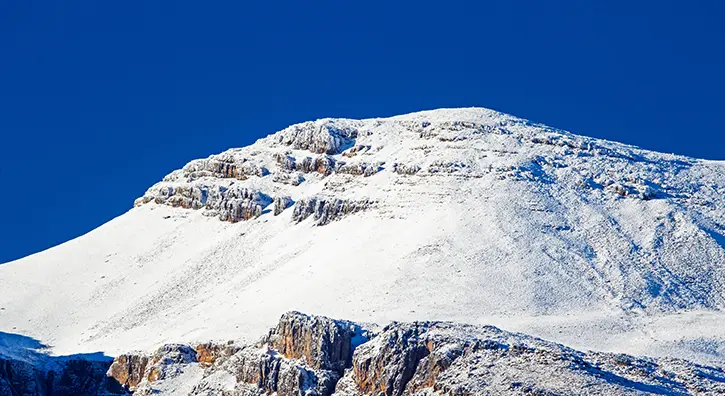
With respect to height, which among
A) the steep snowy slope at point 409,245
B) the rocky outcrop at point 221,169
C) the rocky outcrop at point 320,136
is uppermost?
the rocky outcrop at point 320,136

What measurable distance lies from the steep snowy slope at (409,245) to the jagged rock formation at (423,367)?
26.9ft

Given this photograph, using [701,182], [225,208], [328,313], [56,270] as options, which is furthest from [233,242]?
[701,182]

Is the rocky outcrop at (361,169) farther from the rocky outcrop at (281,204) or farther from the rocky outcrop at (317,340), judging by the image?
the rocky outcrop at (317,340)

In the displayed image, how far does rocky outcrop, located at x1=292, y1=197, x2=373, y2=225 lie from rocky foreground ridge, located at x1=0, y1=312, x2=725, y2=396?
3477 cm

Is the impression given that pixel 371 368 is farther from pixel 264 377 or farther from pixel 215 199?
pixel 215 199

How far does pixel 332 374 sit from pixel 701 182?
69.2m

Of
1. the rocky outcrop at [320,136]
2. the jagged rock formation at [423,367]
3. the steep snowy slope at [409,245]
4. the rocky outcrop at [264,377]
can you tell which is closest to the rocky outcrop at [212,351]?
the jagged rock formation at [423,367]

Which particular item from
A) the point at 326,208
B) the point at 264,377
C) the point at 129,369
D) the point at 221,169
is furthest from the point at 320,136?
the point at 264,377

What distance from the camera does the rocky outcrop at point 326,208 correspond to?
13550cm

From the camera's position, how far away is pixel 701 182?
14412 cm

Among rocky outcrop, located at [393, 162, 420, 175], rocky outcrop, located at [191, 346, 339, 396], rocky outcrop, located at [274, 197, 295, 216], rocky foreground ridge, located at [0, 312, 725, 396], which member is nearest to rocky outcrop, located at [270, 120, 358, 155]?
rocky outcrop, located at [274, 197, 295, 216]

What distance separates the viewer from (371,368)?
88438mm

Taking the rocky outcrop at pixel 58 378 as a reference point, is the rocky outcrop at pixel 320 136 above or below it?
above

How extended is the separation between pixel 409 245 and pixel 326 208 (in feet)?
60.0
